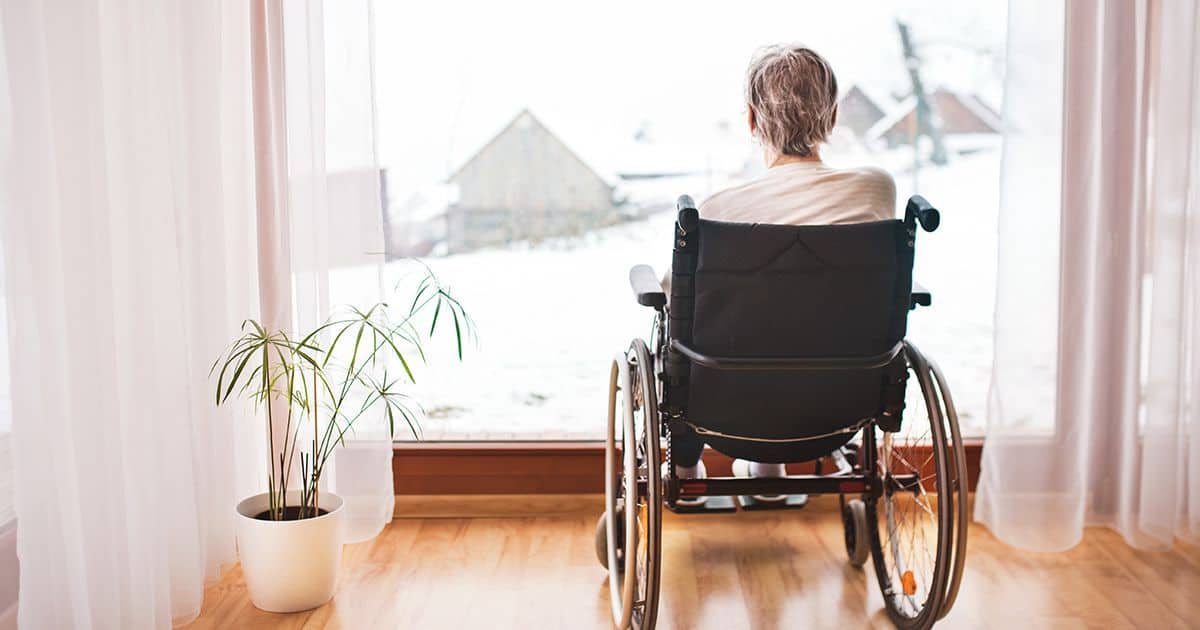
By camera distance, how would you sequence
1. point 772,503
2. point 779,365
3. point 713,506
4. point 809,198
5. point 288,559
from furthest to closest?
1. point 772,503
2. point 713,506
3. point 288,559
4. point 809,198
5. point 779,365

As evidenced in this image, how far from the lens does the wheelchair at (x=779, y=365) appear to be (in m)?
1.99

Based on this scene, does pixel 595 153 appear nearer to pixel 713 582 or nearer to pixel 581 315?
pixel 581 315

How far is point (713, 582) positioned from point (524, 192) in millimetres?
1189

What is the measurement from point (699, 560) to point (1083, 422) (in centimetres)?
104

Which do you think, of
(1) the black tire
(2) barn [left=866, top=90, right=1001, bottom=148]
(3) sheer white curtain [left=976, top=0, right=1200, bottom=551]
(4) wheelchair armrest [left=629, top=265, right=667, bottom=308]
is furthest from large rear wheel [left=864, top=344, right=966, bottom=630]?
(2) barn [left=866, top=90, right=1001, bottom=148]

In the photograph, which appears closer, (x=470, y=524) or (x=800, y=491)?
(x=800, y=491)

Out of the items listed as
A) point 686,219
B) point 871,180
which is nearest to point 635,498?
point 686,219

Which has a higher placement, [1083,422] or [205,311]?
[205,311]

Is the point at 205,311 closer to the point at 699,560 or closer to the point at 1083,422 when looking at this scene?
the point at 699,560

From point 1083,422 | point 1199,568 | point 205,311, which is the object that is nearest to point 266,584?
point 205,311

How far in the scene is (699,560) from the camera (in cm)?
273

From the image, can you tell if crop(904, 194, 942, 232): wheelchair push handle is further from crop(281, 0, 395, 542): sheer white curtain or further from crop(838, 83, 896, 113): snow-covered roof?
crop(281, 0, 395, 542): sheer white curtain

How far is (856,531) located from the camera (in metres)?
2.62

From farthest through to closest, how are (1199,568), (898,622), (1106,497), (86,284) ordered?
(1106,497) < (1199,568) < (898,622) < (86,284)
